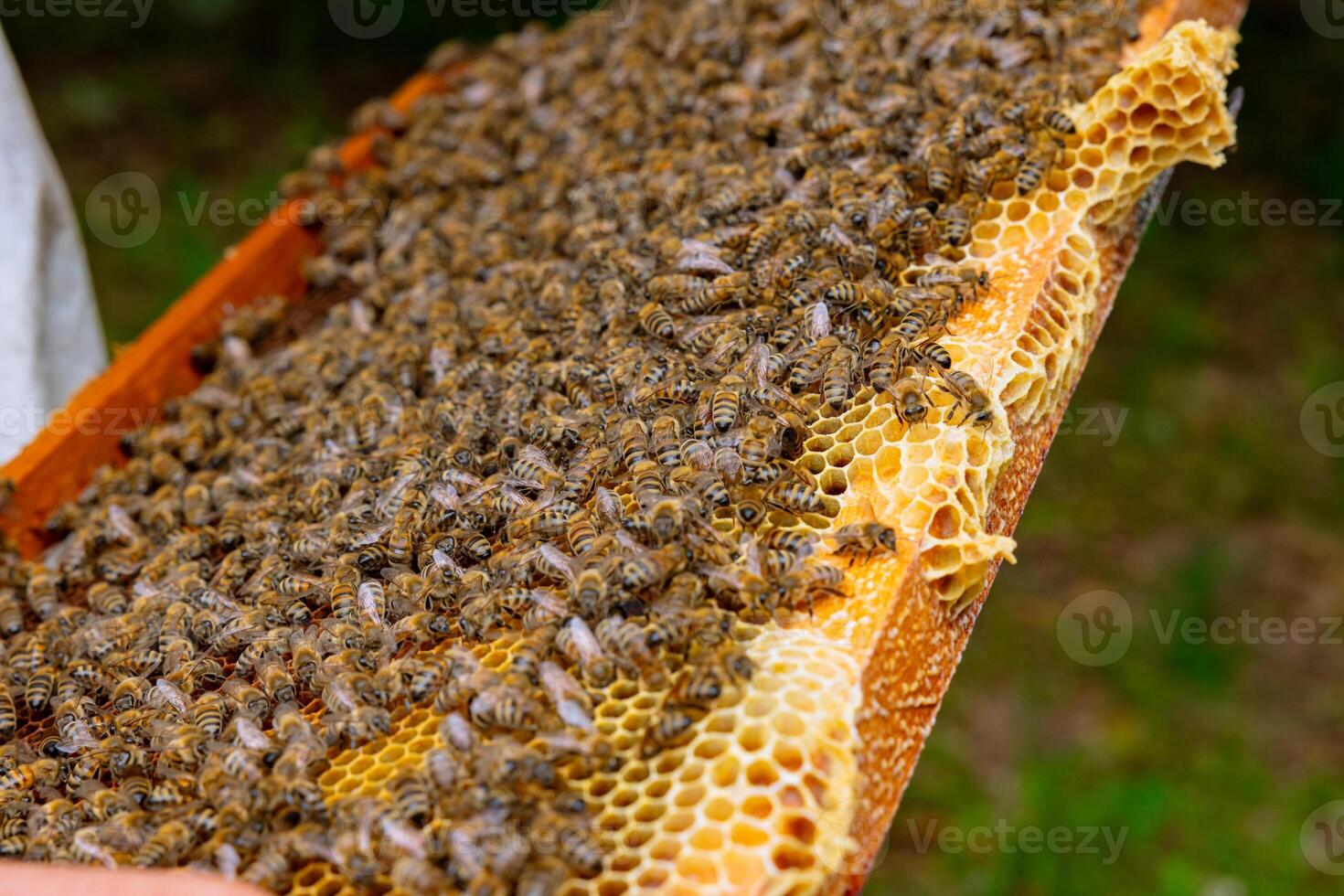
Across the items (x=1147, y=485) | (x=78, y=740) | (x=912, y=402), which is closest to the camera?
(x=912, y=402)

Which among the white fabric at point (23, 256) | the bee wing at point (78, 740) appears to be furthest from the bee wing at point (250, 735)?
the white fabric at point (23, 256)

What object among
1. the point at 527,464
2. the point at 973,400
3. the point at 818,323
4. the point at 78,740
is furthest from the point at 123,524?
the point at 973,400

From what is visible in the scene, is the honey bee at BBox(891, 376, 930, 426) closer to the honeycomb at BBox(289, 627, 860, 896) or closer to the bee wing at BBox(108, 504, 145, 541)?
the honeycomb at BBox(289, 627, 860, 896)

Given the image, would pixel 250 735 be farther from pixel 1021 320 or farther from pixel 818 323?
pixel 1021 320

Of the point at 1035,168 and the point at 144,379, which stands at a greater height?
the point at 1035,168

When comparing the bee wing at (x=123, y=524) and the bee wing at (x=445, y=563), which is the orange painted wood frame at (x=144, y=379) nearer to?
the bee wing at (x=123, y=524)

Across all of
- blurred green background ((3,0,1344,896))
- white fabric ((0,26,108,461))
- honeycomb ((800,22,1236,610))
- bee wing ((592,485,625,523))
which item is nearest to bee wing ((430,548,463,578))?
bee wing ((592,485,625,523))

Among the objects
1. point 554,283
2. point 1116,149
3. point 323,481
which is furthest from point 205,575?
point 1116,149
